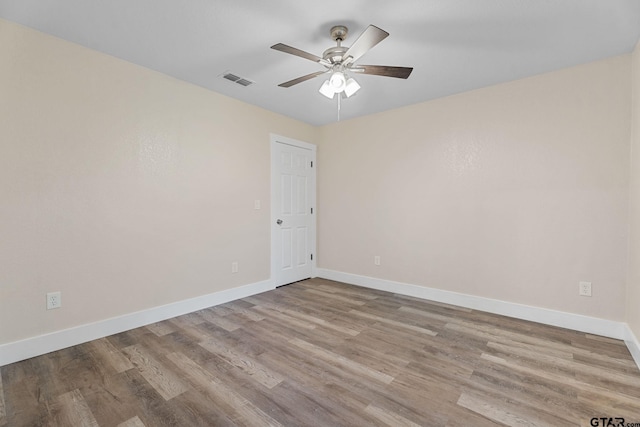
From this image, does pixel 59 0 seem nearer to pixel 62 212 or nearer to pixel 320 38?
pixel 62 212

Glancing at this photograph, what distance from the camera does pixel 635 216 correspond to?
7.24 feet

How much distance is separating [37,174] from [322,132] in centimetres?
346

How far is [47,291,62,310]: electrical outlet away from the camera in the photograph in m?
2.17

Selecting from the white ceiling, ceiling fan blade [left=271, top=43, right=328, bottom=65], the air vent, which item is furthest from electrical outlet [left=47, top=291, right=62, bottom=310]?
ceiling fan blade [left=271, top=43, right=328, bottom=65]

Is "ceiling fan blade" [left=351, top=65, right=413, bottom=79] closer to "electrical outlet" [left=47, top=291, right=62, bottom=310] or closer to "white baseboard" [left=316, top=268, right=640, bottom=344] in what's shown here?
"white baseboard" [left=316, top=268, right=640, bottom=344]

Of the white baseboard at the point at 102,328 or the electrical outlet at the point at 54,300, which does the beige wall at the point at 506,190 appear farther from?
the electrical outlet at the point at 54,300

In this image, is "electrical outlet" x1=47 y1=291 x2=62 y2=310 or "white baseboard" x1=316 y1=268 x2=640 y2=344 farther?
"white baseboard" x1=316 y1=268 x2=640 y2=344

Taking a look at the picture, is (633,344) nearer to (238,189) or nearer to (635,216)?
(635,216)

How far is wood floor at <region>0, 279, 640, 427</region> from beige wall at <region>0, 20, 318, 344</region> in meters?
0.47

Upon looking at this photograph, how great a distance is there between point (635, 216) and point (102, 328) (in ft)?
15.0

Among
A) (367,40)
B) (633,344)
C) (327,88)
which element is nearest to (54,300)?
(327,88)

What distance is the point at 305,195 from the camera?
14.6 feet

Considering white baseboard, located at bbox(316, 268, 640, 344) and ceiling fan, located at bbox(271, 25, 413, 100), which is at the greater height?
ceiling fan, located at bbox(271, 25, 413, 100)

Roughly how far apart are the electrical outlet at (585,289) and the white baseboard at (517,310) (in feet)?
0.67
